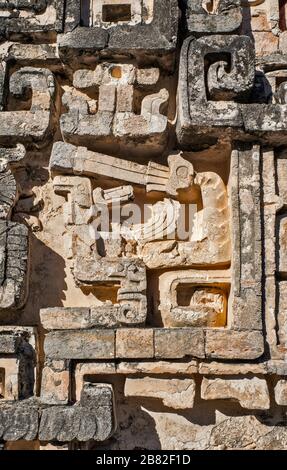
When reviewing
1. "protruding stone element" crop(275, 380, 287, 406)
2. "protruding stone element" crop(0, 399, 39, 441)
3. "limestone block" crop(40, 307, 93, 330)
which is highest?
"limestone block" crop(40, 307, 93, 330)

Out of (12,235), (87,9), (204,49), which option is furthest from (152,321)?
(87,9)

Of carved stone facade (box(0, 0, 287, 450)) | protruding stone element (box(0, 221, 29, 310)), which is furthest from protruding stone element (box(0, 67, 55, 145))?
protruding stone element (box(0, 221, 29, 310))

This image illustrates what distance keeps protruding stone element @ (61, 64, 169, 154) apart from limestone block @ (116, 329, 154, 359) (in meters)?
1.38

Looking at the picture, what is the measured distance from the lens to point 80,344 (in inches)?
156

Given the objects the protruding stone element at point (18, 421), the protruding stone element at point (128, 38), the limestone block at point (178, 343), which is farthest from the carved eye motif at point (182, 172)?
the protruding stone element at point (18, 421)

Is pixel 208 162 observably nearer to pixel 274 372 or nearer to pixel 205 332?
pixel 205 332

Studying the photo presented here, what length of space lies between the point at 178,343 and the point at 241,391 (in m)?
0.51

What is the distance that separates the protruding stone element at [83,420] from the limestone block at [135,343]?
0.94 ft

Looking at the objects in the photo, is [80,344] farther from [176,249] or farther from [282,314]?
[282,314]

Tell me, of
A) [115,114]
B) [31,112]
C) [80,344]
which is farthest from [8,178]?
[80,344]

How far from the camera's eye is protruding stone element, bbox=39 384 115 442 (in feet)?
12.1

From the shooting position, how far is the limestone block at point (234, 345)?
390cm

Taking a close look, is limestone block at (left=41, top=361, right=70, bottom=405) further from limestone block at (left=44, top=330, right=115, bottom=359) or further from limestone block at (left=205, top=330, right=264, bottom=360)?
limestone block at (left=205, top=330, right=264, bottom=360)

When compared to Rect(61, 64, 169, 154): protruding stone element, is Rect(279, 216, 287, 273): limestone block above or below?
below
